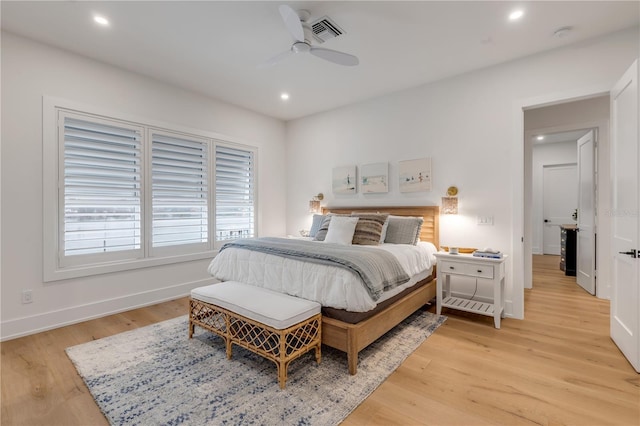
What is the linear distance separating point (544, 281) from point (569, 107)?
2.72m

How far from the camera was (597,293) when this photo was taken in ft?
13.0

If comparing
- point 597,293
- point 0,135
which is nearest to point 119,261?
point 0,135

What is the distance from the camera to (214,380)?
2.15 metres

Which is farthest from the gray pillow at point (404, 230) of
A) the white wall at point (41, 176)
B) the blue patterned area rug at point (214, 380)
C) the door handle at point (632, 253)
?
the white wall at point (41, 176)

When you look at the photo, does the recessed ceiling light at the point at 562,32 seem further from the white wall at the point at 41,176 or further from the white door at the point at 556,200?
the white door at the point at 556,200

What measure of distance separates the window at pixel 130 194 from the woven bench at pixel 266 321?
1.58 metres

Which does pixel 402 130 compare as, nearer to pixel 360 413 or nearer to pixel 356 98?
pixel 356 98

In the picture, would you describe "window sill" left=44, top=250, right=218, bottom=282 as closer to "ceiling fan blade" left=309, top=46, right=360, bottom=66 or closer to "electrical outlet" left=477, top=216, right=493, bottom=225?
"ceiling fan blade" left=309, top=46, right=360, bottom=66

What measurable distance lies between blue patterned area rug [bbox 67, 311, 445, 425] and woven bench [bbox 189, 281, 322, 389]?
0.14 metres

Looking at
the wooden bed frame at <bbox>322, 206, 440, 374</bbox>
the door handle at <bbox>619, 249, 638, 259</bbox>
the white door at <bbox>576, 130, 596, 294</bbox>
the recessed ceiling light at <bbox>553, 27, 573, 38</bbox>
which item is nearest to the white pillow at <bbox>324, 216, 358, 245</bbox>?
the wooden bed frame at <bbox>322, 206, 440, 374</bbox>

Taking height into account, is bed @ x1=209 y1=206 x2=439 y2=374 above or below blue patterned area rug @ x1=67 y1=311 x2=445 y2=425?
above

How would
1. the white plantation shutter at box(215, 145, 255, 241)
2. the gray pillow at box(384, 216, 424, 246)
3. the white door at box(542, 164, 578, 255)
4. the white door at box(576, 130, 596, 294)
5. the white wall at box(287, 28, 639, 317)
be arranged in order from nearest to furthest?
the white wall at box(287, 28, 639, 317), the gray pillow at box(384, 216, 424, 246), the white door at box(576, 130, 596, 294), the white plantation shutter at box(215, 145, 255, 241), the white door at box(542, 164, 578, 255)

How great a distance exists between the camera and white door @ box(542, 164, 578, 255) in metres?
7.38

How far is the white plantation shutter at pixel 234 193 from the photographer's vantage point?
4.71 meters
